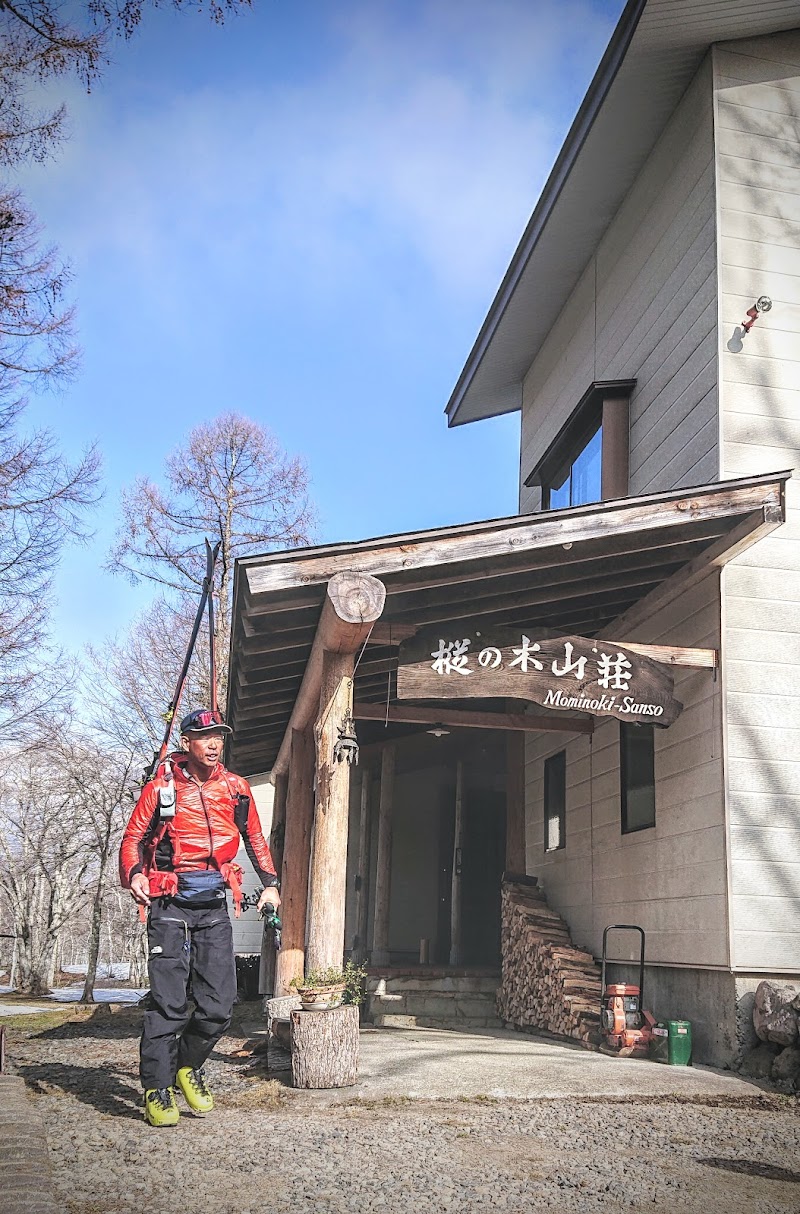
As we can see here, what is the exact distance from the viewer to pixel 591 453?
1238cm

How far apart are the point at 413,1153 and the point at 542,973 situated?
6131 mm

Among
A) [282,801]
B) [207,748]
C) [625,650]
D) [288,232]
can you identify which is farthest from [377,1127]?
[288,232]

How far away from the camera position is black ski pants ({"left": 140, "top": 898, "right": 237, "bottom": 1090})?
210 inches

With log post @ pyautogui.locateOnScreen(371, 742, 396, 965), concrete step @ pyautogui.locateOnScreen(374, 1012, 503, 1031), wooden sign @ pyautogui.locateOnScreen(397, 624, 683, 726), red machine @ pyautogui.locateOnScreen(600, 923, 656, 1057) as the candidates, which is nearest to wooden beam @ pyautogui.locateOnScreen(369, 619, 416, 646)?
wooden sign @ pyautogui.locateOnScreen(397, 624, 683, 726)

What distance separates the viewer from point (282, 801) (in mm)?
14812

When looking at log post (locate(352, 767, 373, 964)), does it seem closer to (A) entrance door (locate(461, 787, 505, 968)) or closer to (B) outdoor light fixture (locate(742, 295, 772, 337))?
(A) entrance door (locate(461, 787, 505, 968))

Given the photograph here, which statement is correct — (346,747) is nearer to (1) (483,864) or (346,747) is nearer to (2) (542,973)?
(2) (542,973)

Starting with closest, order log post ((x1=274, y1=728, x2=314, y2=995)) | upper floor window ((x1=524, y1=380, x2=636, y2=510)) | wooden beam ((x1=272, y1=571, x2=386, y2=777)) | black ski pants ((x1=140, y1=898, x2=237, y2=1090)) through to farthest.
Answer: black ski pants ((x1=140, y1=898, x2=237, y2=1090)), wooden beam ((x1=272, y1=571, x2=386, y2=777)), log post ((x1=274, y1=728, x2=314, y2=995)), upper floor window ((x1=524, y1=380, x2=636, y2=510))

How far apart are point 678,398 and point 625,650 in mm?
3138

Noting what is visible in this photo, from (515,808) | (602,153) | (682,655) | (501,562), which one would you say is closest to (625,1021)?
(682,655)

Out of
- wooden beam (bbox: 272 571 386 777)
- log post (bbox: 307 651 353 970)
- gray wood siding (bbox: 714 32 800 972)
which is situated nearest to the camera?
wooden beam (bbox: 272 571 386 777)

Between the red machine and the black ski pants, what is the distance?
13.0ft

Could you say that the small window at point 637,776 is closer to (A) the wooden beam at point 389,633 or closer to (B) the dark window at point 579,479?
(B) the dark window at point 579,479

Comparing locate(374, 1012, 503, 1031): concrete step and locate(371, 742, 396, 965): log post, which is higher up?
locate(371, 742, 396, 965): log post
